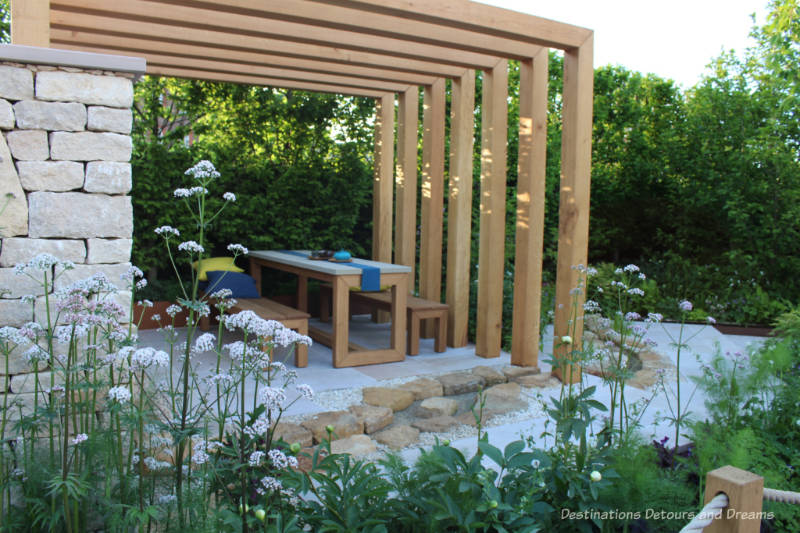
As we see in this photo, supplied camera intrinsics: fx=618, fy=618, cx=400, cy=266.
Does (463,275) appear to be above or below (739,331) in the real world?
above

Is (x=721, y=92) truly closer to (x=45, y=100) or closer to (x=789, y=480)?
(x=789, y=480)

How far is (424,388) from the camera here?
4.59 m

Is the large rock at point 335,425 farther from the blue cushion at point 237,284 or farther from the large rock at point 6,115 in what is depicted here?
the blue cushion at point 237,284

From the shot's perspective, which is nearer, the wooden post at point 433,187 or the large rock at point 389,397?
the large rock at point 389,397

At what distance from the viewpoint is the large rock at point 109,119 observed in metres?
2.47

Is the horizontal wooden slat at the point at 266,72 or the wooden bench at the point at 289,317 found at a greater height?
the horizontal wooden slat at the point at 266,72

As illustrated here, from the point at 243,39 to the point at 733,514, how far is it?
491 cm

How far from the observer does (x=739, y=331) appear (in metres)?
7.05

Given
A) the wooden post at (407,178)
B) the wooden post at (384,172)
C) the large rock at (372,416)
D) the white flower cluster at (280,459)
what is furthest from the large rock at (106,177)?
the wooden post at (384,172)

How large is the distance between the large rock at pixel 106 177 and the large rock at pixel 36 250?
0.23 meters

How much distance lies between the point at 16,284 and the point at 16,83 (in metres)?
0.76

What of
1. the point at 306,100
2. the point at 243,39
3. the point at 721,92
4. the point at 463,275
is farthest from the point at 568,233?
the point at 721,92

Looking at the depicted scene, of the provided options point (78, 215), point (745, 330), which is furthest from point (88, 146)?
point (745, 330)

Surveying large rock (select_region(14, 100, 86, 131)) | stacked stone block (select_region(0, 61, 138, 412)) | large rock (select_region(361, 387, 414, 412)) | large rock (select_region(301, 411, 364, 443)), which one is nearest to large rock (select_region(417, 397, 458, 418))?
large rock (select_region(361, 387, 414, 412))
